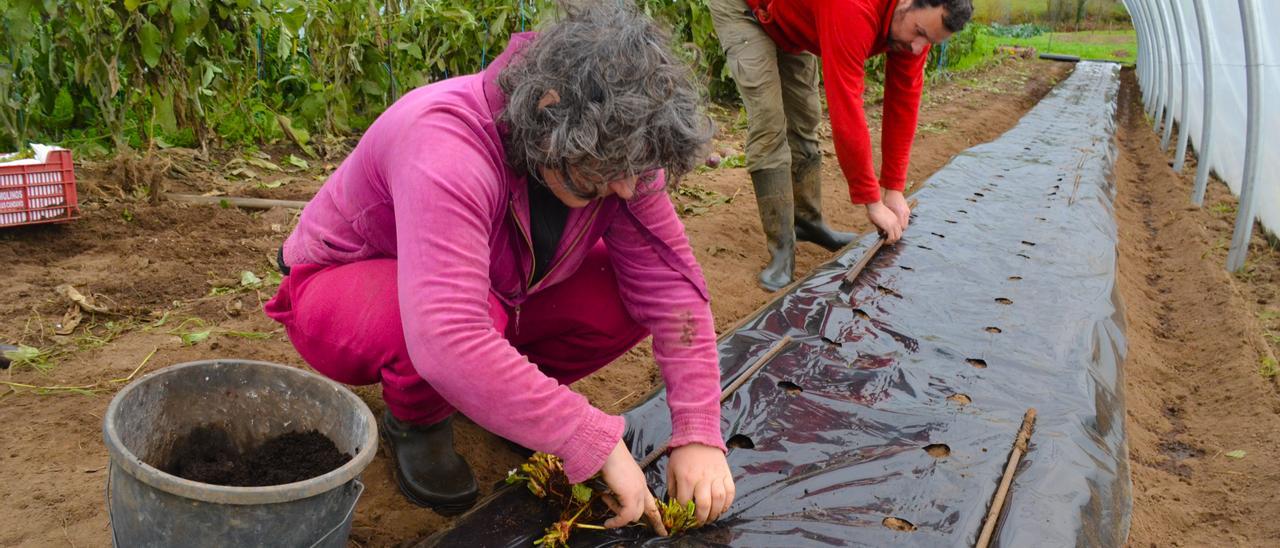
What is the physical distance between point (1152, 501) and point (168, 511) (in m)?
2.30

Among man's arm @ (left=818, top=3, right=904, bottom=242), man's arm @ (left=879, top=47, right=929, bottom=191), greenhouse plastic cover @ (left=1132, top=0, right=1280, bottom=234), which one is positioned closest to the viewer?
man's arm @ (left=818, top=3, right=904, bottom=242)

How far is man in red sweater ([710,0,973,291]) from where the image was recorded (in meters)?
2.67

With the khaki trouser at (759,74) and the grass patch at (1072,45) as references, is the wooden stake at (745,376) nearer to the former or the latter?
the khaki trouser at (759,74)

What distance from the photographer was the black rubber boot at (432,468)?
1.81 m

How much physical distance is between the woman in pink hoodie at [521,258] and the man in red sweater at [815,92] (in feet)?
4.10

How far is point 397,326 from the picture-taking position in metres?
1.55

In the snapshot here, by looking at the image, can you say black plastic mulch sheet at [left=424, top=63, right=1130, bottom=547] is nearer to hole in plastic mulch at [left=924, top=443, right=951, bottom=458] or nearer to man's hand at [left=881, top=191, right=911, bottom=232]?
hole in plastic mulch at [left=924, top=443, right=951, bottom=458]

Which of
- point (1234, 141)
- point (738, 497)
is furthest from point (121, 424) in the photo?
point (1234, 141)

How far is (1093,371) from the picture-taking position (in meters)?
2.35

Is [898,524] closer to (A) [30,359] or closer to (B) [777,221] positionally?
(B) [777,221]

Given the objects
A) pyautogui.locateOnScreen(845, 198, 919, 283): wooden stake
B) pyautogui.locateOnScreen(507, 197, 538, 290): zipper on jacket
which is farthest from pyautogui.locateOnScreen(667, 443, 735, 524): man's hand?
pyautogui.locateOnScreen(845, 198, 919, 283): wooden stake

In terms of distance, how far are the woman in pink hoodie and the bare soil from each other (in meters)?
0.45

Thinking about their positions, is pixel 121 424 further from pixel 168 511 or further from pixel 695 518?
pixel 695 518

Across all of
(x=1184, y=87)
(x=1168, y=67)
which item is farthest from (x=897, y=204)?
(x=1168, y=67)
